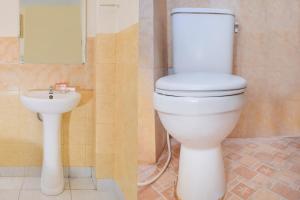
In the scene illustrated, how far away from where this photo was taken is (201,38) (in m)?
1.47

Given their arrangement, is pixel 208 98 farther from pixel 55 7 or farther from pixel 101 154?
pixel 55 7

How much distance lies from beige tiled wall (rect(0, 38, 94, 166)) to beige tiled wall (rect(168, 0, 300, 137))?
84 centimetres

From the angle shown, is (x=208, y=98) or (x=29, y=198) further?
(x=29, y=198)

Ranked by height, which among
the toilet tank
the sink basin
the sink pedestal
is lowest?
the sink pedestal

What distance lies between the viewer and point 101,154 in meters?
1.63

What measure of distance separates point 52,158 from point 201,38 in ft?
3.94

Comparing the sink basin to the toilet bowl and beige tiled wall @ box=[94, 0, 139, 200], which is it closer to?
beige tiled wall @ box=[94, 0, 139, 200]

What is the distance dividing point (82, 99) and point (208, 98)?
3.69 ft

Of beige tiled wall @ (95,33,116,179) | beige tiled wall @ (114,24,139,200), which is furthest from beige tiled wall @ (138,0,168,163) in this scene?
beige tiled wall @ (95,33,116,179)

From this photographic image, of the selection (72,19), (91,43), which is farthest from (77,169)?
(72,19)

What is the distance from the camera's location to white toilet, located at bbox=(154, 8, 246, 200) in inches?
35.8

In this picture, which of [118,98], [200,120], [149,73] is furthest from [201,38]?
[200,120]

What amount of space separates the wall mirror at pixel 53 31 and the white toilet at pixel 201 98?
69cm

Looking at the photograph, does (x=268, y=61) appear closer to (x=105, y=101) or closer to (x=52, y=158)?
(x=105, y=101)
